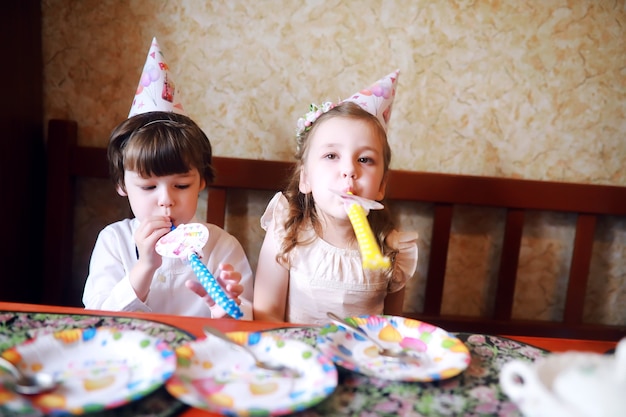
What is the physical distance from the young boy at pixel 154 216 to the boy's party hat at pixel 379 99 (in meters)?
0.38

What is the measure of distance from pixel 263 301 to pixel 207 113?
0.60 meters

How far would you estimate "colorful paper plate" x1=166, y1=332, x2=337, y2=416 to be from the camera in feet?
1.88

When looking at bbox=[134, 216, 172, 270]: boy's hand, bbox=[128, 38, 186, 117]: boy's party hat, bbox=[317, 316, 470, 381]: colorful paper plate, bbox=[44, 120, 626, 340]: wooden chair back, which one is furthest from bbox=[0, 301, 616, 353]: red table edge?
bbox=[44, 120, 626, 340]: wooden chair back

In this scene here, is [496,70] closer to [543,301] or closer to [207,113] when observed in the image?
[543,301]

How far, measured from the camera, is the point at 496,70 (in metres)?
1.44

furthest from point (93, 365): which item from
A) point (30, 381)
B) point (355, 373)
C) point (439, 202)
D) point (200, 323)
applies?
point (439, 202)

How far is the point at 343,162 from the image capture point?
103 centimetres

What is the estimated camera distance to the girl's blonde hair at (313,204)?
1095 mm

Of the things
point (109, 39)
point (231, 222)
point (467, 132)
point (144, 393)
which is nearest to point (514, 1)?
point (467, 132)

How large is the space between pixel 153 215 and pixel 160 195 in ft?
0.15

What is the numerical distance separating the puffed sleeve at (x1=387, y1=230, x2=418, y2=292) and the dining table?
373mm

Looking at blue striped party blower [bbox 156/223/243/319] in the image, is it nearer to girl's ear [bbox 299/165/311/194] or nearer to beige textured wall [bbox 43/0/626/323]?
girl's ear [bbox 299/165/311/194]

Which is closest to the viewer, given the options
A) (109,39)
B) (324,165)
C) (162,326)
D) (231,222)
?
(162,326)

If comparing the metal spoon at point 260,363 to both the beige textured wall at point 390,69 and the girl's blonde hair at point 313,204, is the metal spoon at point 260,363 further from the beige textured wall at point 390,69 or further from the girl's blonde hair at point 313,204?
the beige textured wall at point 390,69
